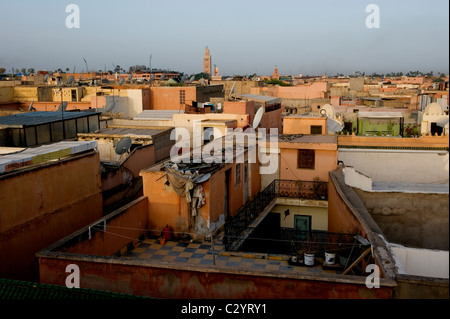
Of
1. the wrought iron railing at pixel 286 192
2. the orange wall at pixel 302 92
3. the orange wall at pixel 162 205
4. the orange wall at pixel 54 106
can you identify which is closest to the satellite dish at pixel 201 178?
the orange wall at pixel 162 205

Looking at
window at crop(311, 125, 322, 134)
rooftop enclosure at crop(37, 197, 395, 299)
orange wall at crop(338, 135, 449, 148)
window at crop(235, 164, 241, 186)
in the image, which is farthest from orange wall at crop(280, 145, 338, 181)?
rooftop enclosure at crop(37, 197, 395, 299)

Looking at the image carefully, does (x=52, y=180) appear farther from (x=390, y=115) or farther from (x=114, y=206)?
(x=390, y=115)

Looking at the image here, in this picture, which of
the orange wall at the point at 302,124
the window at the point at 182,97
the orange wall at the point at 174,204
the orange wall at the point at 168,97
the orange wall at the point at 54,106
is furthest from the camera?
the window at the point at 182,97

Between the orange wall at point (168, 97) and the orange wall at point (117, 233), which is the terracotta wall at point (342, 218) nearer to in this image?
the orange wall at point (117, 233)

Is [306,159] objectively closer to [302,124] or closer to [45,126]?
[302,124]

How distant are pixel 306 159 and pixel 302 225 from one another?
2.41 meters

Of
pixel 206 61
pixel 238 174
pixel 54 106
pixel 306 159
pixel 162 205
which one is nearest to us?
pixel 162 205

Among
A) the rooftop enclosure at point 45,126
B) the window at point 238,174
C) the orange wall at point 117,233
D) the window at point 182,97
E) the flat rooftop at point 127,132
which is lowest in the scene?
the orange wall at point 117,233

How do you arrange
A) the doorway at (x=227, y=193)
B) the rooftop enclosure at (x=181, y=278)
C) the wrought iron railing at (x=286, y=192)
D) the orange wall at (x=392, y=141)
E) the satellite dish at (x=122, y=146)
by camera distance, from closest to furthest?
1. the rooftop enclosure at (x=181, y=278)
2. the doorway at (x=227, y=193)
3. the wrought iron railing at (x=286, y=192)
4. the orange wall at (x=392, y=141)
5. the satellite dish at (x=122, y=146)

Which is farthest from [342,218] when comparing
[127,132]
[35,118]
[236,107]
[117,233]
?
[35,118]

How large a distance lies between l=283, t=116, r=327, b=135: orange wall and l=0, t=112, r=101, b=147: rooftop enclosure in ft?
28.4

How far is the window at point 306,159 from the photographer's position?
15867mm

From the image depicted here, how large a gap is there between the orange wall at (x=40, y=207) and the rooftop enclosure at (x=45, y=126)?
3.77 m

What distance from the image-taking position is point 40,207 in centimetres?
1057
